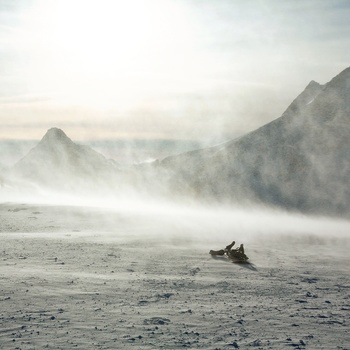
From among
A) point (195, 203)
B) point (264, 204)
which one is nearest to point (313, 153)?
point (264, 204)

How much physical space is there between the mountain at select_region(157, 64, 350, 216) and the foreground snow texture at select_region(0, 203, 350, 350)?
4283cm

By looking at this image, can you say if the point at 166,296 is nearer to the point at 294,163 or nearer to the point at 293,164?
the point at 293,164

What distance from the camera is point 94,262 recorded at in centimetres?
1777

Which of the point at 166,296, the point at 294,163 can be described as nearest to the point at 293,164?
the point at 294,163

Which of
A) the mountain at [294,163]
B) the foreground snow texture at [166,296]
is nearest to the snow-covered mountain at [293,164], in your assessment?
the mountain at [294,163]

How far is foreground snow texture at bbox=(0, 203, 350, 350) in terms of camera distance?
33.6ft

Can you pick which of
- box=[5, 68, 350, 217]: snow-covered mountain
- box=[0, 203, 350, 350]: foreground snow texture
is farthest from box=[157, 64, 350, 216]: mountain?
box=[0, 203, 350, 350]: foreground snow texture

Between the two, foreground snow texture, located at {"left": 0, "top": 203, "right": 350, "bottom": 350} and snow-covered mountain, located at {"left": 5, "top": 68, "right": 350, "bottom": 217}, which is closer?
foreground snow texture, located at {"left": 0, "top": 203, "right": 350, "bottom": 350}

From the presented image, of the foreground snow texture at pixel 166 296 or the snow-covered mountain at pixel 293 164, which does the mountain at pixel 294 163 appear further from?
the foreground snow texture at pixel 166 296

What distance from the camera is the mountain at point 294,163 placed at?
64.9 metres

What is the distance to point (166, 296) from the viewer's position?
43.8ft

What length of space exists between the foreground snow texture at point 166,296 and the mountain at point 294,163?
4283 cm

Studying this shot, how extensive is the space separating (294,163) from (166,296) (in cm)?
6464

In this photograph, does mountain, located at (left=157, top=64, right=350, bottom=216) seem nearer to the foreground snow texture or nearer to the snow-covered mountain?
the snow-covered mountain
